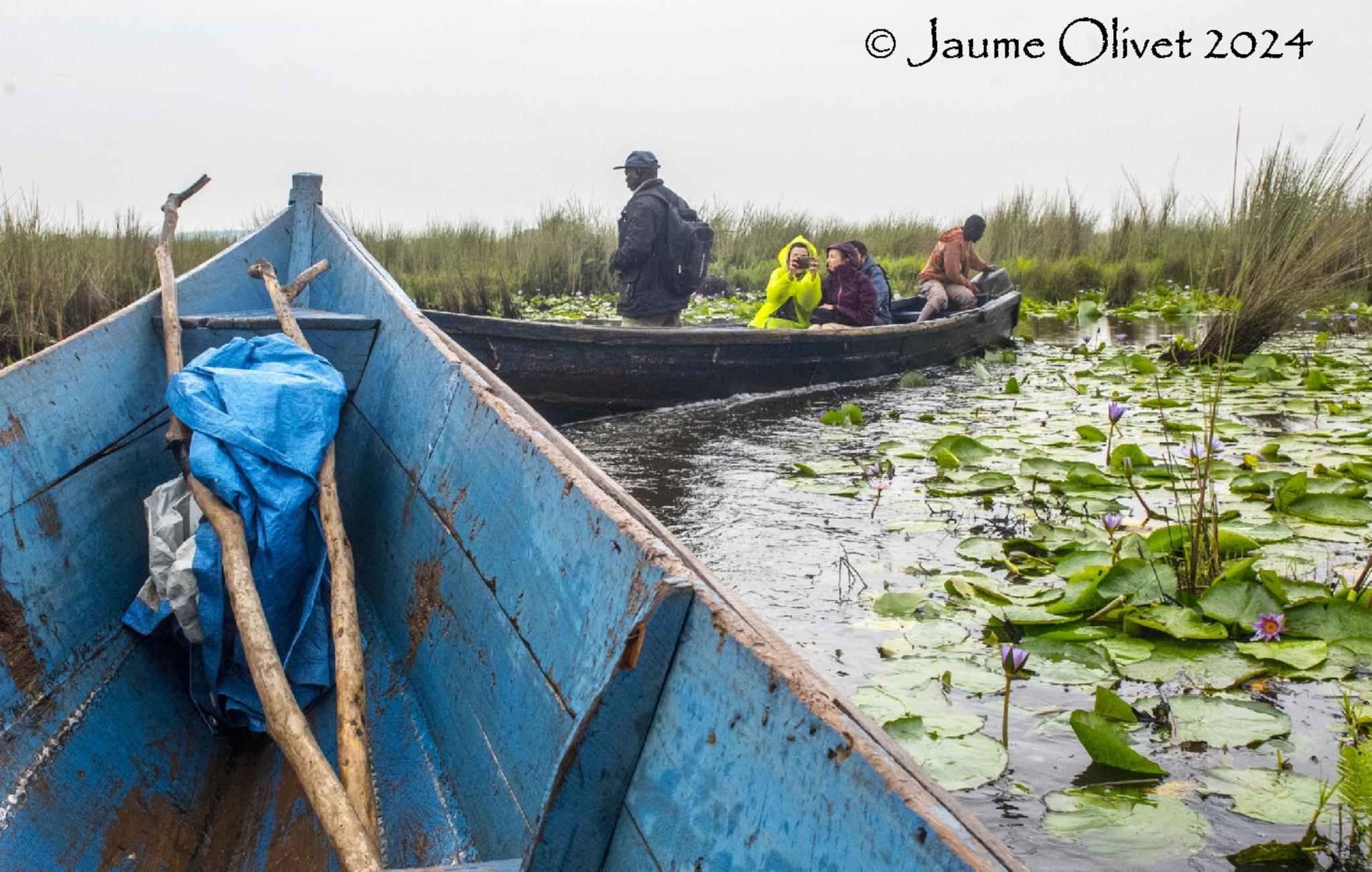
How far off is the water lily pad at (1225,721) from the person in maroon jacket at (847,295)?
5928mm

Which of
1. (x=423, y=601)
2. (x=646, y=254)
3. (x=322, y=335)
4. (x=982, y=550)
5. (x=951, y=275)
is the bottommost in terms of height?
(x=982, y=550)

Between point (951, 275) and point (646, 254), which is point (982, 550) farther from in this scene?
point (951, 275)

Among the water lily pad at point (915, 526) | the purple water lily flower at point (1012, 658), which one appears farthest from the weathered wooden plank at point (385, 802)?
the water lily pad at point (915, 526)

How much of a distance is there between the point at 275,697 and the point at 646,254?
599 cm

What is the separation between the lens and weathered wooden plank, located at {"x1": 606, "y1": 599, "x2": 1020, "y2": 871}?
82 centimetres

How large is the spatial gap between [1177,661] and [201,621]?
2.20 metres

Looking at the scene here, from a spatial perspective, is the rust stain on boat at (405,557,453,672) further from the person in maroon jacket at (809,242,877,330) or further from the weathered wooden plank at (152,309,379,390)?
the person in maroon jacket at (809,242,877,330)

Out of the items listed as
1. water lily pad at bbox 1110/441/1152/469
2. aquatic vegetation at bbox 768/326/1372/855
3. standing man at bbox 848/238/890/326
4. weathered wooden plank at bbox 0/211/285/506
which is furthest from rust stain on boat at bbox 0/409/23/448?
standing man at bbox 848/238/890/326

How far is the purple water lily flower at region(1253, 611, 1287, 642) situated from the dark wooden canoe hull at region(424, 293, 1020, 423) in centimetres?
388

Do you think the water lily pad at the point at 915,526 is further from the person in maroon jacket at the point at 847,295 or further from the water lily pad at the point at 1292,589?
the person in maroon jacket at the point at 847,295

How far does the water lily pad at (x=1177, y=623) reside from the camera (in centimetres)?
256

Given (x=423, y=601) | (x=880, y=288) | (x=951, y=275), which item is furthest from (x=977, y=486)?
(x=951, y=275)

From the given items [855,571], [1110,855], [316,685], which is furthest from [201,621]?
[855,571]

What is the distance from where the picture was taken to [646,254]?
7.39m
